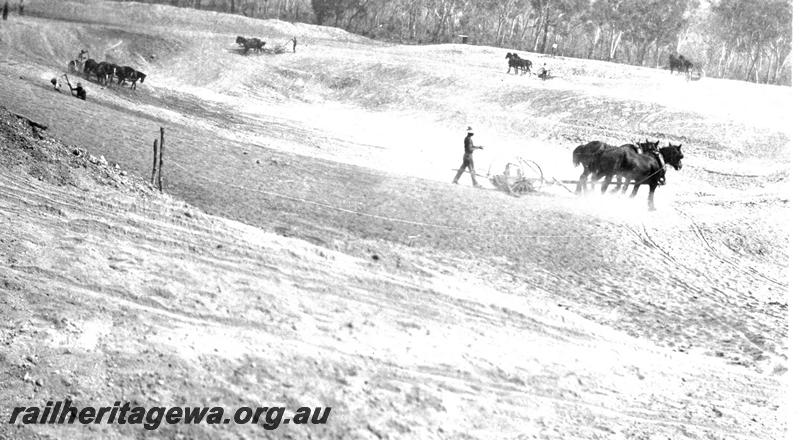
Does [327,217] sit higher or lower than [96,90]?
lower

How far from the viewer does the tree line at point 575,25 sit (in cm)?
2523

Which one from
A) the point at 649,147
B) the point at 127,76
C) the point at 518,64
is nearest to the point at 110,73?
the point at 127,76

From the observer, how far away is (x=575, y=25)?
130 ft

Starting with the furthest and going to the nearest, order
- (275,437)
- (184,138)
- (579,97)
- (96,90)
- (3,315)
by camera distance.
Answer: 1. (579,97)
2. (96,90)
3. (184,138)
4. (3,315)
5. (275,437)

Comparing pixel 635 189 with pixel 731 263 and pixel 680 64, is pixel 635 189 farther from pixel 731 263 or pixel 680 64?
pixel 680 64

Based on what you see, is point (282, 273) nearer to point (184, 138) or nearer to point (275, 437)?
point (275, 437)

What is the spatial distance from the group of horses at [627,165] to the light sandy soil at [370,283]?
51 centimetres

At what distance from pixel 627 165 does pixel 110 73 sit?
36.2 ft

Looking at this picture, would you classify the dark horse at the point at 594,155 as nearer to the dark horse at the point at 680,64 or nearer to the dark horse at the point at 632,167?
the dark horse at the point at 632,167

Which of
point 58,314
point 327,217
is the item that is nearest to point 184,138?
point 327,217

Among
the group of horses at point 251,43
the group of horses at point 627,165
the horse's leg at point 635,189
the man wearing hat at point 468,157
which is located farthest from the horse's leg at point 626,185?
the group of horses at point 251,43

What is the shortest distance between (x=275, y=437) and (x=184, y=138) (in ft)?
26.5

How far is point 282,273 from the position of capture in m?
7.91

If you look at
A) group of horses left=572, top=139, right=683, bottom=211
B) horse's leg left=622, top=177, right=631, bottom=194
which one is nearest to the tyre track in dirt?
group of horses left=572, top=139, right=683, bottom=211
